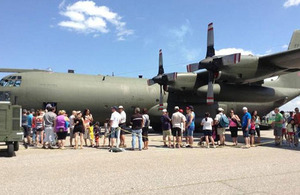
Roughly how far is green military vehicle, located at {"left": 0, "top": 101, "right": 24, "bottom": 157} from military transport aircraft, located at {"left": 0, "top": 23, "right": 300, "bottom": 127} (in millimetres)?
6741

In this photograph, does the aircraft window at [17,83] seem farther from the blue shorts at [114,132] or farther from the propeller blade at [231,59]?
Result: the propeller blade at [231,59]

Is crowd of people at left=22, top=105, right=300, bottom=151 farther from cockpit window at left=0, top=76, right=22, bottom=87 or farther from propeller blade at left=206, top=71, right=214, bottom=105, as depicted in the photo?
cockpit window at left=0, top=76, right=22, bottom=87

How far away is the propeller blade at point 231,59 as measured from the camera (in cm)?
1362

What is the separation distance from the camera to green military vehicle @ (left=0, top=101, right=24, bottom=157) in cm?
856

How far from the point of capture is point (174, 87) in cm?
1727

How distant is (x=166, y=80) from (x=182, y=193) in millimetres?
→ 13020

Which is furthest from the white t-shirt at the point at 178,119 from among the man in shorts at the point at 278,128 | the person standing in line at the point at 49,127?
the person standing in line at the point at 49,127

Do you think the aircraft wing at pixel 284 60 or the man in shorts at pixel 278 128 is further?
the aircraft wing at pixel 284 60

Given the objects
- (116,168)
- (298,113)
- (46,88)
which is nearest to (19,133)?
(116,168)

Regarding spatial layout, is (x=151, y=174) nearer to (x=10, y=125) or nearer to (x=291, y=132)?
(x=10, y=125)

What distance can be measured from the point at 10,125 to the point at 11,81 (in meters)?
7.64

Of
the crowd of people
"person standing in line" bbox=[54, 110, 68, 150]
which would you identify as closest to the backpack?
the crowd of people

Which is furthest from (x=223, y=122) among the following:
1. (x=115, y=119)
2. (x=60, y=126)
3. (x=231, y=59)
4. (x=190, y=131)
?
(x=60, y=126)

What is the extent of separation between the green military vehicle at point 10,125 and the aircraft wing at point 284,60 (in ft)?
40.2
